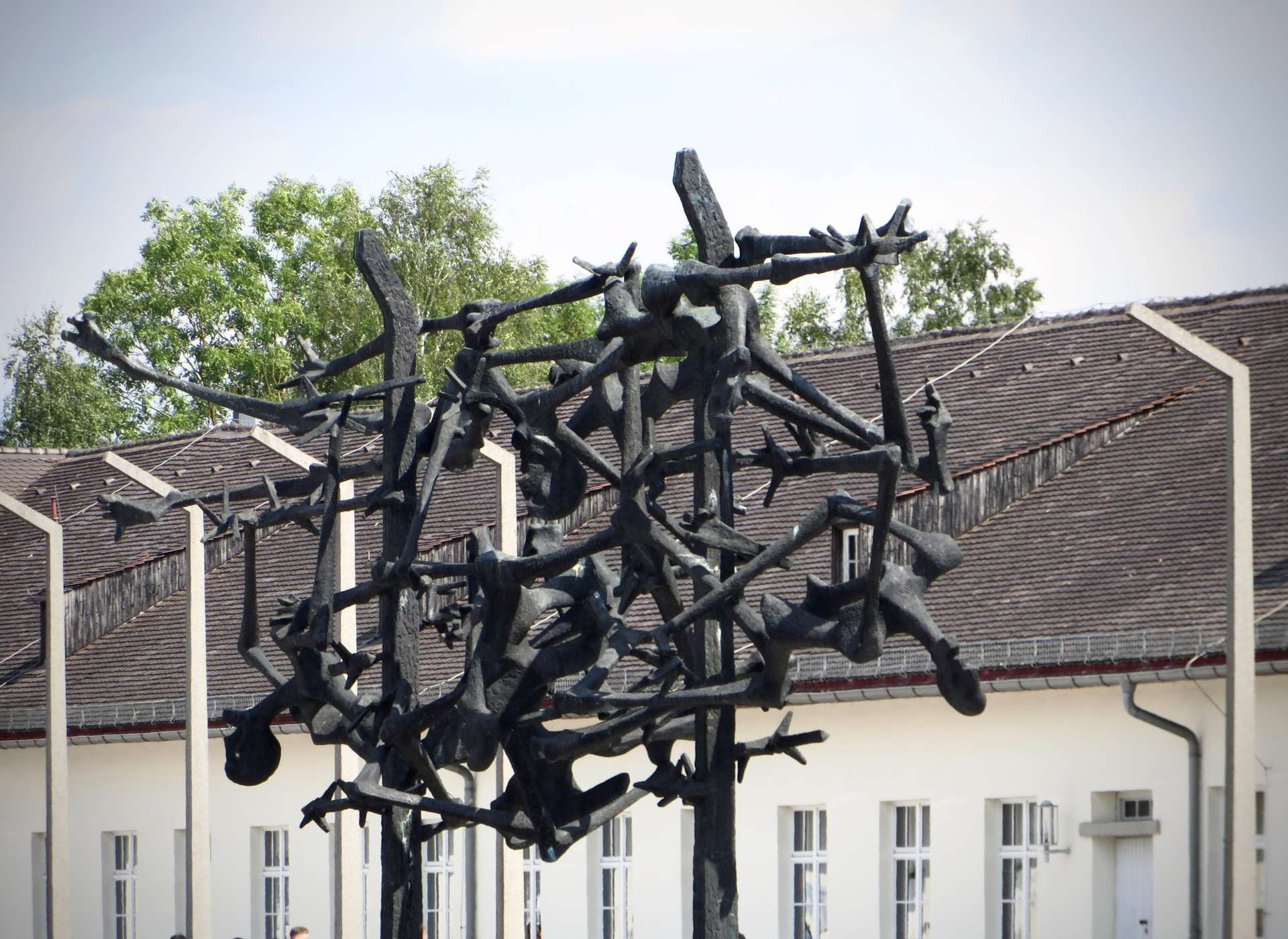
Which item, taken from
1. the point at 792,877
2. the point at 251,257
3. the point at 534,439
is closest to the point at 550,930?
the point at 792,877

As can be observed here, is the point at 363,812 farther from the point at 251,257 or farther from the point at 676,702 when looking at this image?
the point at 251,257

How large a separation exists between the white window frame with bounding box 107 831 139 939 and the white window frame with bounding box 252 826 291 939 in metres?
1.95

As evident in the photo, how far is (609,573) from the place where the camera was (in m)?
9.81

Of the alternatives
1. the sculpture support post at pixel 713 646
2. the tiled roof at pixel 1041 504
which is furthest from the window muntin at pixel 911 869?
the sculpture support post at pixel 713 646

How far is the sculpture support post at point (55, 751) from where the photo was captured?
1975cm

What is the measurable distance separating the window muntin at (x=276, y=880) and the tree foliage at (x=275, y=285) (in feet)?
51.0

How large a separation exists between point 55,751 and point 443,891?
25.0 ft

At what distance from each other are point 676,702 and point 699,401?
4.16 feet

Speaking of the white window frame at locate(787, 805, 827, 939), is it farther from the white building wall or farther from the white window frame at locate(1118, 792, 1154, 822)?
the white window frame at locate(1118, 792, 1154, 822)

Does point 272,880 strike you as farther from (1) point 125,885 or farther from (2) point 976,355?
(2) point 976,355

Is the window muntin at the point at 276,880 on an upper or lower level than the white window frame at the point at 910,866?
lower

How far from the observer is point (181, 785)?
2942 centimetres

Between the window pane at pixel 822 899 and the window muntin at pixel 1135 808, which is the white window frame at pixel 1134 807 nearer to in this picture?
the window muntin at pixel 1135 808

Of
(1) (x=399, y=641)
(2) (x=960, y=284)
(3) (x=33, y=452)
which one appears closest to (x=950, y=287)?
(2) (x=960, y=284)
